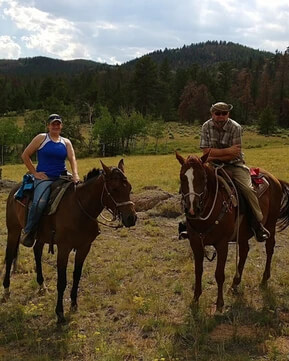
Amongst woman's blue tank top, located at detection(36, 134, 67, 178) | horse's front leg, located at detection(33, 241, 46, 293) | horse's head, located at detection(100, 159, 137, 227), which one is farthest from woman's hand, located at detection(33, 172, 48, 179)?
horse's front leg, located at detection(33, 241, 46, 293)

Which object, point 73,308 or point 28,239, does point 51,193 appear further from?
point 73,308

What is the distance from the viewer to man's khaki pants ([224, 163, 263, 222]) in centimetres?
710

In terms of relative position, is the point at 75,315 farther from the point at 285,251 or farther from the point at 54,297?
the point at 285,251

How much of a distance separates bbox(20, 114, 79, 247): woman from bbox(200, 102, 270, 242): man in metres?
2.50

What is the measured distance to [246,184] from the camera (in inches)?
281

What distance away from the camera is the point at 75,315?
6.66 m

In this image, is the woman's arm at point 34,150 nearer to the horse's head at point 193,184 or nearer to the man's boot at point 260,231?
the horse's head at point 193,184

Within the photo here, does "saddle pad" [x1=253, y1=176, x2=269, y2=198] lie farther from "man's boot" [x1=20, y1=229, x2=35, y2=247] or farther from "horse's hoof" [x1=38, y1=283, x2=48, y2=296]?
"horse's hoof" [x1=38, y1=283, x2=48, y2=296]

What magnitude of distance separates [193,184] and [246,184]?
1.68m

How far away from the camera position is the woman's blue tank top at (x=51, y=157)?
22.5 ft

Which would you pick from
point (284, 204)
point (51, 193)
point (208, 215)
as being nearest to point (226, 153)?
point (208, 215)

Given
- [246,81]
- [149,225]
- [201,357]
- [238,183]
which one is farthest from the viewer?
[246,81]

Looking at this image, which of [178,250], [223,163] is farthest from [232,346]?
[178,250]

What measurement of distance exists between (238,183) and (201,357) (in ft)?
10.3
